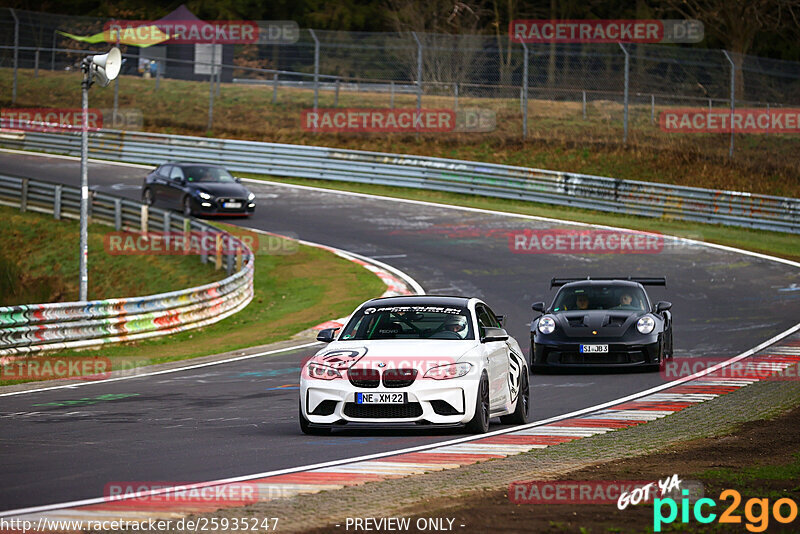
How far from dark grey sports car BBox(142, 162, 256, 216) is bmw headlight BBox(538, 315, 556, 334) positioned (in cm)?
1875

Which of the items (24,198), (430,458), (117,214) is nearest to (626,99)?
(117,214)

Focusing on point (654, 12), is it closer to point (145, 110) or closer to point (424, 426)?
point (145, 110)

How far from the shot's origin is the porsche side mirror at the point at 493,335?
449 inches

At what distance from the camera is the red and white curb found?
7340mm

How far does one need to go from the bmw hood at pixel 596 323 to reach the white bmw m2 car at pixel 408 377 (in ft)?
16.3

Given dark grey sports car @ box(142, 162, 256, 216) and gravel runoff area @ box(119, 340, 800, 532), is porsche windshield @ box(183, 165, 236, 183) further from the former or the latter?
gravel runoff area @ box(119, 340, 800, 532)

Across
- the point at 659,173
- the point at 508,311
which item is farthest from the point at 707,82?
the point at 508,311

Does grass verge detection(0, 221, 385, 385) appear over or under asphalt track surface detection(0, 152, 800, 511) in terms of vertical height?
under

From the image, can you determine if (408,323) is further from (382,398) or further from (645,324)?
(645,324)

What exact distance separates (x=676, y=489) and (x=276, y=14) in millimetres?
67474

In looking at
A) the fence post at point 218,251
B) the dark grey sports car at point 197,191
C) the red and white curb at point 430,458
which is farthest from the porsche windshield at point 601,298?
the dark grey sports car at point 197,191

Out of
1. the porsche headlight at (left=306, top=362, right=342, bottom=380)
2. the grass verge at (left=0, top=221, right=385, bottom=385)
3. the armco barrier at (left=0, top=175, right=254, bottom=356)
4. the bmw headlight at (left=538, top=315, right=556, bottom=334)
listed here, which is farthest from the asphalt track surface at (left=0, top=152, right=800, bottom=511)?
the armco barrier at (left=0, top=175, right=254, bottom=356)

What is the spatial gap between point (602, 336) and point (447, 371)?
6187mm

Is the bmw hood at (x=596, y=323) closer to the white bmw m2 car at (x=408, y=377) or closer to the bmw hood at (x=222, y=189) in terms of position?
the white bmw m2 car at (x=408, y=377)
